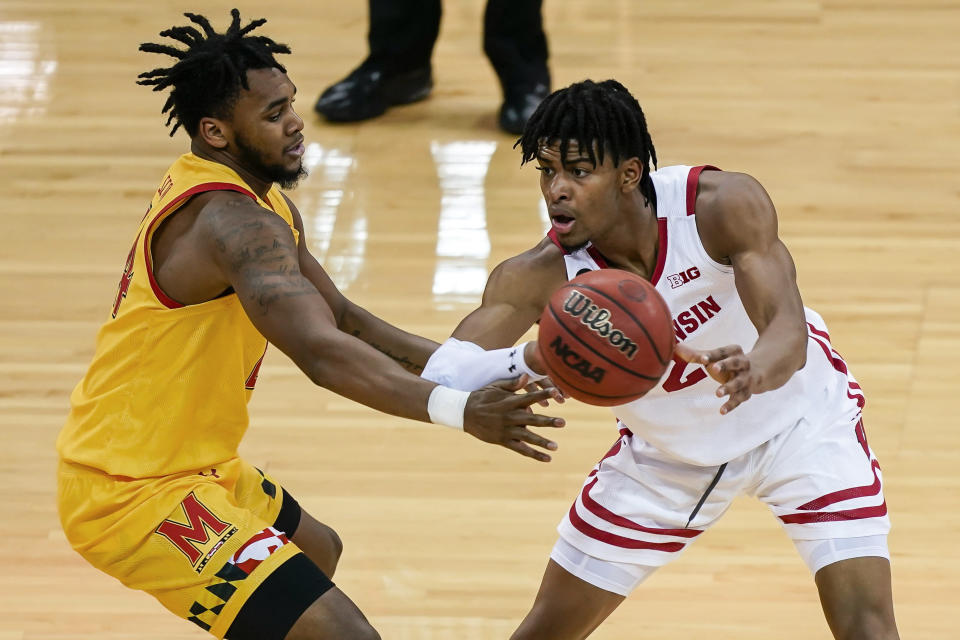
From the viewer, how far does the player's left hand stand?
8.85 feet

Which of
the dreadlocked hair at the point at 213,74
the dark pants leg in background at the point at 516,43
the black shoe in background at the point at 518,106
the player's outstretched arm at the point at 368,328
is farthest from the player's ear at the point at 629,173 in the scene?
the dark pants leg in background at the point at 516,43

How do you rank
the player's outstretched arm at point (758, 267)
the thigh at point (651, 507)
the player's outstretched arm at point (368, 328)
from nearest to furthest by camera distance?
the player's outstretched arm at point (758, 267)
the thigh at point (651, 507)
the player's outstretched arm at point (368, 328)

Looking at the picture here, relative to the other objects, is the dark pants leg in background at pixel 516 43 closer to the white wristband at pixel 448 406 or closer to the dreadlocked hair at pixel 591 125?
Answer: the dreadlocked hair at pixel 591 125

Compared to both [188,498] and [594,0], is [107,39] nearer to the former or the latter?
[594,0]

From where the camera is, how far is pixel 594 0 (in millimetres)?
8766

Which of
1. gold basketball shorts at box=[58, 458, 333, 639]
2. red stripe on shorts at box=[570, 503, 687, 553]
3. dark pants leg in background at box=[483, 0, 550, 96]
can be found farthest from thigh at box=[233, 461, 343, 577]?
dark pants leg in background at box=[483, 0, 550, 96]

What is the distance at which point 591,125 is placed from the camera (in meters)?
3.19

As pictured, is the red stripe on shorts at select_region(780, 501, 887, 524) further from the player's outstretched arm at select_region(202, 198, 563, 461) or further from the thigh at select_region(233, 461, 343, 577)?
the thigh at select_region(233, 461, 343, 577)

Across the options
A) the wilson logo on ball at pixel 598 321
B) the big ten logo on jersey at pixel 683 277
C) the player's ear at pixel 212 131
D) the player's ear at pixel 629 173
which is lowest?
the big ten logo on jersey at pixel 683 277

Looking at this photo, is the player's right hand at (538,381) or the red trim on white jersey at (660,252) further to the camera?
the red trim on white jersey at (660,252)

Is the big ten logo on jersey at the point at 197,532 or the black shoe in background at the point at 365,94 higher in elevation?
the big ten logo on jersey at the point at 197,532

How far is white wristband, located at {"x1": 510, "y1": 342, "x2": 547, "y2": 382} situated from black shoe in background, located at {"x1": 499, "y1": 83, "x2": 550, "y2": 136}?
4.17 meters

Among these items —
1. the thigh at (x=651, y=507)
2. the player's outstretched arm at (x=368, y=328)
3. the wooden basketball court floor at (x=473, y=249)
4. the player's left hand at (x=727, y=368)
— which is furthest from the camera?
the wooden basketball court floor at (x=473, y=249)

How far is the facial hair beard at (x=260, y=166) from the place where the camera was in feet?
10.8
